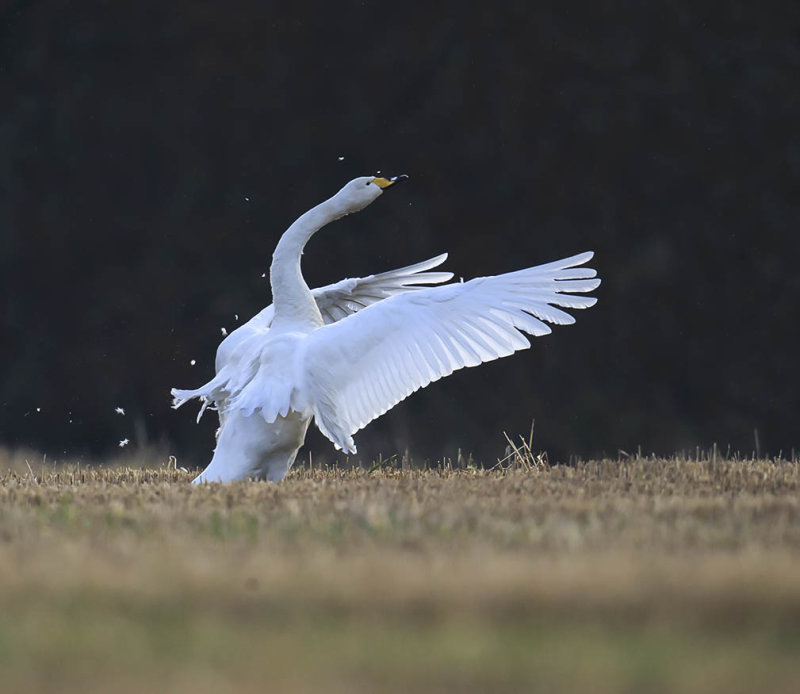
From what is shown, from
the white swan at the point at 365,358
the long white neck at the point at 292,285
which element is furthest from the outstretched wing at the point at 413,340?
the long white neck at the point at 292,285

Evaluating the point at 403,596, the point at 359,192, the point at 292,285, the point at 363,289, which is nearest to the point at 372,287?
the point at 363,289

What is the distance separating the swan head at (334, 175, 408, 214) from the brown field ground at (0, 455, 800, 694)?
235 centimetres

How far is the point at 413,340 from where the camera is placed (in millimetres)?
5332

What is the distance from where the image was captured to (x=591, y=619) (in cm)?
247

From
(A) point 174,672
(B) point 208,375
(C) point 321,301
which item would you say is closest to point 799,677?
(A) point 174,672

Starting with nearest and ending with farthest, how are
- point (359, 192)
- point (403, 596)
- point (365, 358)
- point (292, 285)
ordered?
1. point (403, 596)
2. point (365, 358)
3. point (292, 285)
4. point (359, 192)

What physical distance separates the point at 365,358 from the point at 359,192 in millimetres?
1119

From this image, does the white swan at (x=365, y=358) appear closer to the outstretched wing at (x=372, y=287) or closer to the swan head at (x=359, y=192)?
the swan head at (x=359, y=192)

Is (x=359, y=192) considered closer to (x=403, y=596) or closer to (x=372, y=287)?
(x=372, y=287)

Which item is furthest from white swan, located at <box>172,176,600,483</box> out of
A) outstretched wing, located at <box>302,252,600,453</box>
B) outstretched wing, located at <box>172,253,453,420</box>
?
outstretched wing, located at <box>172,253,453,420</box>

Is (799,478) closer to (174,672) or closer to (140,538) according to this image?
(140,538)

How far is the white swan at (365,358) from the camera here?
5.27 m

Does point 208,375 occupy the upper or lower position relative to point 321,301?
lower

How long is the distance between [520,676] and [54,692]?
27.2 inches
